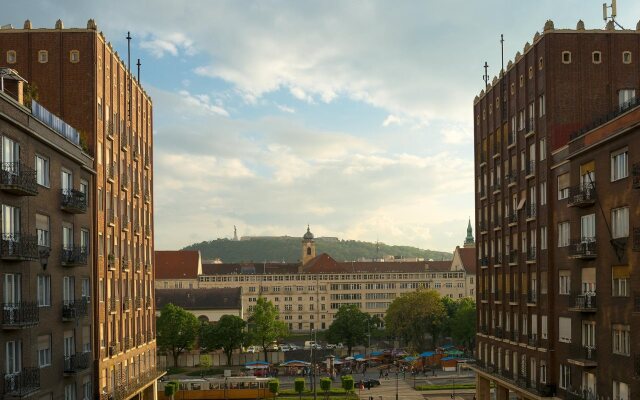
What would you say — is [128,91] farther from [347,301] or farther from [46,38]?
[347,301]

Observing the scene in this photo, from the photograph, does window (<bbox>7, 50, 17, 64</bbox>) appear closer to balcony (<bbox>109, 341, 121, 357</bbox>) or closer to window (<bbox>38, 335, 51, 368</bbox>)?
balcony (<bbox>109, 341, 121, 357</bbox>)

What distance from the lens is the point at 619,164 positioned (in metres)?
41.5

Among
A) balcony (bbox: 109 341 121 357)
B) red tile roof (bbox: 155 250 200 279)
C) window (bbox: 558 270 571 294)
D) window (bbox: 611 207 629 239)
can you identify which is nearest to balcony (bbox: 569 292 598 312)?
window (bbox: 558 270 571 294)

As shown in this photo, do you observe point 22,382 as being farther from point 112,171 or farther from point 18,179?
point 112,171

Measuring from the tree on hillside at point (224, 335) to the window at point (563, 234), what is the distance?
74.0 m

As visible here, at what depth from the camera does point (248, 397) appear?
88.1 metres

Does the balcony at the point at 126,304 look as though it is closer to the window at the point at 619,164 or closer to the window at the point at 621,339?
the window at the point at 621,339

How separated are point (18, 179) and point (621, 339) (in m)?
30.9

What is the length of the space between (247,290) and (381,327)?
1332 inches

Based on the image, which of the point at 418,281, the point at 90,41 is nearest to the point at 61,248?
the point at 90,41

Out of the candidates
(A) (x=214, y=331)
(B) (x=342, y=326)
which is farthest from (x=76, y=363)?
(B) (x=342, y=326)

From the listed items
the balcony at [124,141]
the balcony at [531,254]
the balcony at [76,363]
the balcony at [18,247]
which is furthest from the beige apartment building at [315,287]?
the balcony at [18,247]

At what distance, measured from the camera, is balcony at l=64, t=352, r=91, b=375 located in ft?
141

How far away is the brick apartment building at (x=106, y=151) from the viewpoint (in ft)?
164
